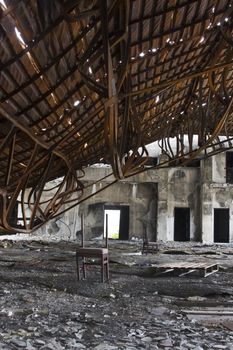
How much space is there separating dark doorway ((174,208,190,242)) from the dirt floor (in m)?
12.6

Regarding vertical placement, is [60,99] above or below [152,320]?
above

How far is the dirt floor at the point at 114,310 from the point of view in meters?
4.66

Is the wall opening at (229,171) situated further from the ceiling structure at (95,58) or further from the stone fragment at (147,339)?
the stone fragment at (147,339)

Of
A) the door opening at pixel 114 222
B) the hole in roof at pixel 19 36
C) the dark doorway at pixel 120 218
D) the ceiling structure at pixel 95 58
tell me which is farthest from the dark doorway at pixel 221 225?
the hole in roof at pixel 19 36

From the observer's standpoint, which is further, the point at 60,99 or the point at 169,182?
the point at 169,182

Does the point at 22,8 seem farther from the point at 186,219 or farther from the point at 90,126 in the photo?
the point at 186,219

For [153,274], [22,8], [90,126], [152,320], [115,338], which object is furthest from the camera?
[153,274]

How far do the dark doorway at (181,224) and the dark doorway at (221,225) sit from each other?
1473mm

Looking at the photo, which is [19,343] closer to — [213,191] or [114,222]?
[213,191]

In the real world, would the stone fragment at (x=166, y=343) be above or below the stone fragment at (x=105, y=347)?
above

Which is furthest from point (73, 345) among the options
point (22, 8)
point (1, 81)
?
point (22, 8)

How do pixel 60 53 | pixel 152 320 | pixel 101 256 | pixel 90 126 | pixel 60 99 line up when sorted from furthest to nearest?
pixel 101 256 → pixel 90 126 → pixel 152 320 → pixel 60 99 → pixel 60 53

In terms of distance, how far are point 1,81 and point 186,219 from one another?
1989cm

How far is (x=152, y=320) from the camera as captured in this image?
5598mm
